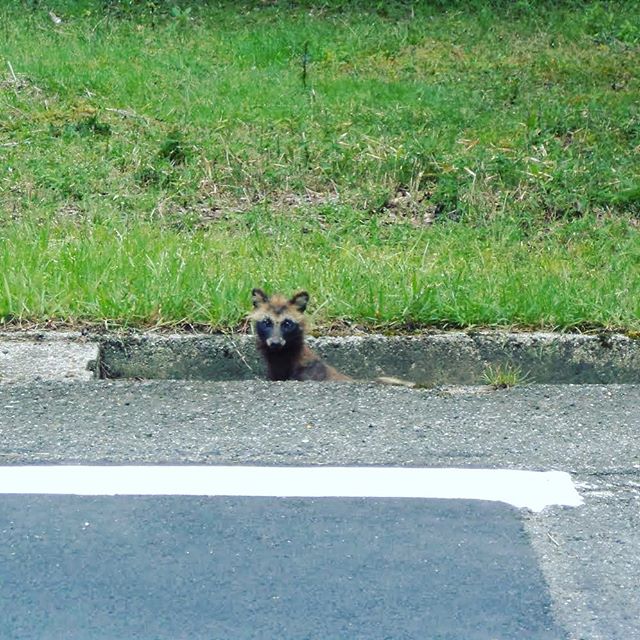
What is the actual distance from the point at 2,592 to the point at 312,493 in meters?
1.25

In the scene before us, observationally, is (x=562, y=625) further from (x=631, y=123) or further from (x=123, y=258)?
(x=631, y=123)

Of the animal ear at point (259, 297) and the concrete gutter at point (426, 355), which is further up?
the animal ear at point (259, 297)

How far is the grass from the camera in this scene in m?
7.04

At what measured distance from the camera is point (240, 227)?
9070 millimetres

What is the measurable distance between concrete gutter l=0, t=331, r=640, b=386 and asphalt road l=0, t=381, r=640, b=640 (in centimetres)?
60

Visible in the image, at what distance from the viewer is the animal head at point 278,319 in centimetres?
645

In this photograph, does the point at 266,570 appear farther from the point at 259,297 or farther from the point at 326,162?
the point at 326,162

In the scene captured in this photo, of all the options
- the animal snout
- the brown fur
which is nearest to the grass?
the brown fur

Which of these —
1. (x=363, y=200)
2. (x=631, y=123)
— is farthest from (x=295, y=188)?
(x=631, y=123)

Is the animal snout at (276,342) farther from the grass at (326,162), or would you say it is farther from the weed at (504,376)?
the weed at (504,376)

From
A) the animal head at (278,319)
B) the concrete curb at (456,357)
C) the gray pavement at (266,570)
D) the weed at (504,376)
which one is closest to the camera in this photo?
the gray pavement at (266,570)

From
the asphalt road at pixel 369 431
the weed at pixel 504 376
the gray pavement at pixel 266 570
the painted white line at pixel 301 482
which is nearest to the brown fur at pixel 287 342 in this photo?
the asphalt road at pixel 369 431

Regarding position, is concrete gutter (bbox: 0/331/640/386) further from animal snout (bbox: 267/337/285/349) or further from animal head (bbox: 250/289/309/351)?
animal snout (bbox: 267/337/285/349)

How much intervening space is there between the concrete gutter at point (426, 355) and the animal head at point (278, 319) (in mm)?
229
